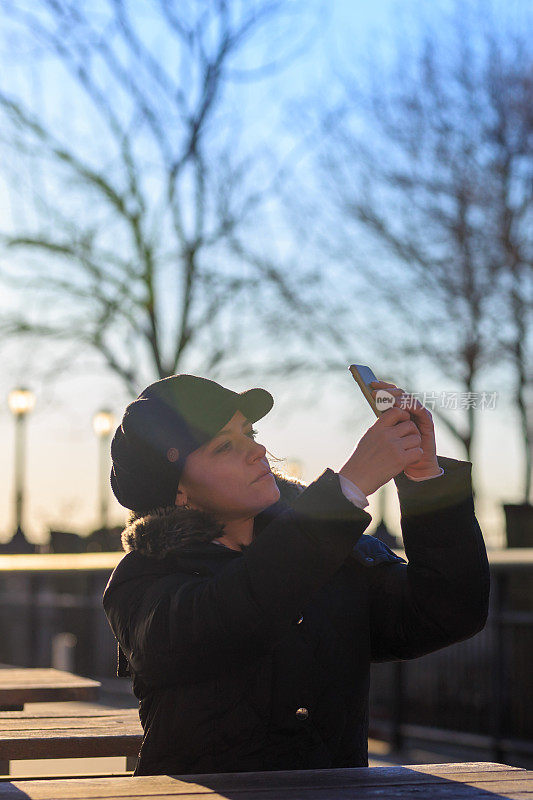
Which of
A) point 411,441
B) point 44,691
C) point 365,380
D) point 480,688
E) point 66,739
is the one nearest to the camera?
point 411,441

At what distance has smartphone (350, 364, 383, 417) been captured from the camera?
2.39 metres

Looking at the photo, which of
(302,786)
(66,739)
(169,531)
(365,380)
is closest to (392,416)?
(365,380)

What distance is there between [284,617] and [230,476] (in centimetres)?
43

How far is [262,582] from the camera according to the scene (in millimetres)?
2195

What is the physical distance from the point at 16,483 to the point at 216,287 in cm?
628

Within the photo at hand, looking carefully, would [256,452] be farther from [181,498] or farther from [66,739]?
[66,739]

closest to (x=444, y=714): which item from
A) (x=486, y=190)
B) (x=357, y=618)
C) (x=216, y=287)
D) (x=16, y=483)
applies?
(x=357, y=618)

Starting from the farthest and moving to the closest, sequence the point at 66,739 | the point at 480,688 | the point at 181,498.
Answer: the point at 480,688, the point at 66,739, the point at 181,498

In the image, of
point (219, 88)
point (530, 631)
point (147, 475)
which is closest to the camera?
point (147, 475)

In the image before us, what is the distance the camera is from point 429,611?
255 cm

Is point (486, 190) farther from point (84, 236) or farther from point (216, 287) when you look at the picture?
point (84, 236)

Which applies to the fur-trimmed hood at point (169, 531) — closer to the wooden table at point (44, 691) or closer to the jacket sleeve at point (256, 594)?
the jacket sleeve at point (256, 594)

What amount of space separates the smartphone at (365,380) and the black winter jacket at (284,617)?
211 millimetres

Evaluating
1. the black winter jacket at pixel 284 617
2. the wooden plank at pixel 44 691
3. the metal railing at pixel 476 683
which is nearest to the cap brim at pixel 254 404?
the black winter jacket at pixel 284 617
